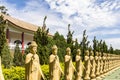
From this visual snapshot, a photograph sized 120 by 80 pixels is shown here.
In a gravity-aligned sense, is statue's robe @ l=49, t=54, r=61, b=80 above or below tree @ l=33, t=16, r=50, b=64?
below

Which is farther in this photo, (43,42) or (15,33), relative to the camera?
(15,33)

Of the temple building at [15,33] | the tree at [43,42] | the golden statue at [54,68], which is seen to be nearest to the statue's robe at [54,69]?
the golden statue at [54,68]

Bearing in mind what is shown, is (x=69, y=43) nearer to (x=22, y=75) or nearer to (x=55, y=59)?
(x=22, y=75)

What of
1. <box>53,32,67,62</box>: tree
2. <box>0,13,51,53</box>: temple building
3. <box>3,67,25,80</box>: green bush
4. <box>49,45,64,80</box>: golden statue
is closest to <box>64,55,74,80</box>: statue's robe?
<box>49,45,64,80</box>: golden statue

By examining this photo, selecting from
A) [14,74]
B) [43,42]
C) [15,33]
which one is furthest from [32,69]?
[15,33]

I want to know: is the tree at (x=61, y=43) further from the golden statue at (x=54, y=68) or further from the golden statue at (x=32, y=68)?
the golden statue at (x=32, y=68)

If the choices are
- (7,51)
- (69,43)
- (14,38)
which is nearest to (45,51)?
(7,51)

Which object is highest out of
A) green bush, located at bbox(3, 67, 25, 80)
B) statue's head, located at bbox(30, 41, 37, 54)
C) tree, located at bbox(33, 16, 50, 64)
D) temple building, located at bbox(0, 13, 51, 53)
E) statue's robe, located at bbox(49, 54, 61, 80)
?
temple building, located at bbox(0, 13, 51, 53)

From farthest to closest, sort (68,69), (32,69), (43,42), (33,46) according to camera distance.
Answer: (43,42) → (68,69) → (33,46) → (32,69)

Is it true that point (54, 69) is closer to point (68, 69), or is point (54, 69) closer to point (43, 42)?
point (68, 69)

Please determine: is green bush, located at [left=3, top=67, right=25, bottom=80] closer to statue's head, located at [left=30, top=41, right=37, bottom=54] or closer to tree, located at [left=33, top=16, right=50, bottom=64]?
statue's head, located at [left=30, top=41, right=37, bottom=54]

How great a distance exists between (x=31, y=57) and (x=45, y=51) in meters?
7.40

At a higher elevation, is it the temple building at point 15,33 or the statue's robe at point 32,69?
the temple building at point 15,33

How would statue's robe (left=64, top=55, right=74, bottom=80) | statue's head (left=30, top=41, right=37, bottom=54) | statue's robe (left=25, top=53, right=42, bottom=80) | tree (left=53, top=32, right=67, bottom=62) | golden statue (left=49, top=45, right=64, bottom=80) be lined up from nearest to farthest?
statue's robe (left=25, top=53, right=42, bottom=80)
statue's head (left=30, top=41, right=37, bottom=54)
golden statue (left=49, top=45, right=64, bottom=80)
statue's robe (left=64, top=55, right=74, bottom=80)
tree (left=53, top=32, right=67, bottom=62)
